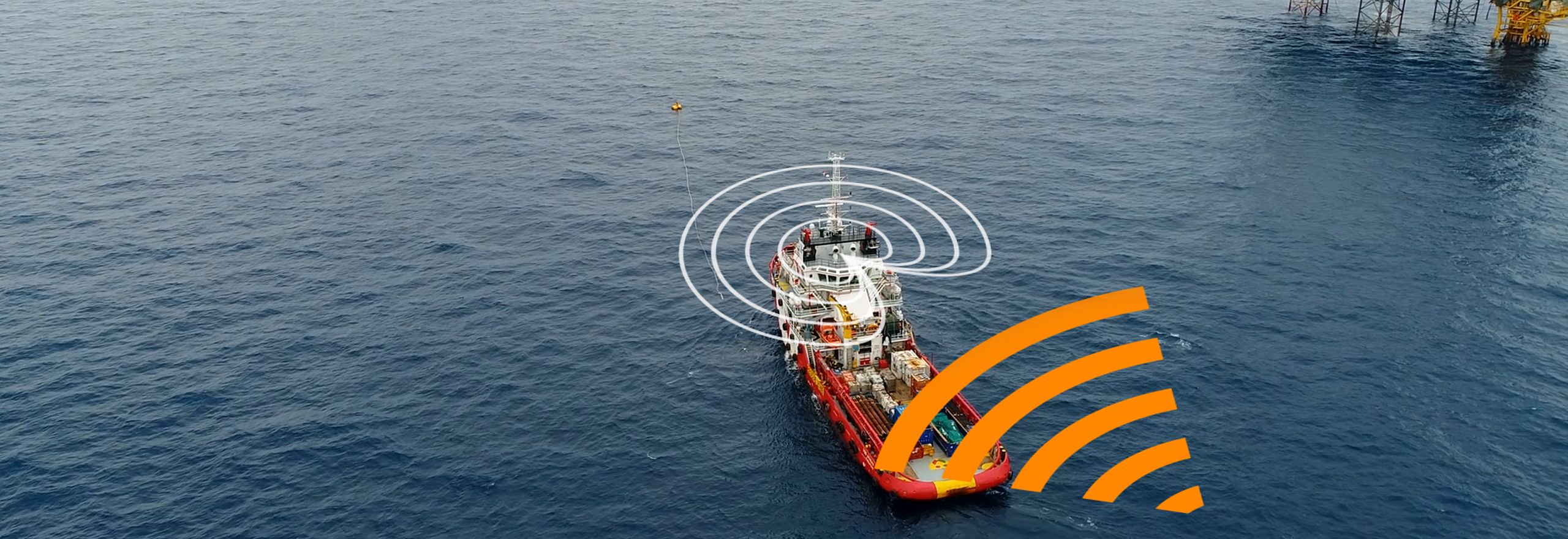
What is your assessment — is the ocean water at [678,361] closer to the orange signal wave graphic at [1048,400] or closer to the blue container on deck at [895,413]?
the orange signal wave graphic at [1048,400]

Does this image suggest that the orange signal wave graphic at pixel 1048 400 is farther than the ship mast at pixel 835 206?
No

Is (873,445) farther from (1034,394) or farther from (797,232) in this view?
(797,232)

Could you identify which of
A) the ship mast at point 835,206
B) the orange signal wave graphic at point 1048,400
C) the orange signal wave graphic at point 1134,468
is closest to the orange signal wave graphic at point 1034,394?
the orange signal wave graphic at point 1048,400

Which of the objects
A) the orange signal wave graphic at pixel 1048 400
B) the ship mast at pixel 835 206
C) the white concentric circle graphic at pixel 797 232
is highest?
the ship mast at pixel 835 206

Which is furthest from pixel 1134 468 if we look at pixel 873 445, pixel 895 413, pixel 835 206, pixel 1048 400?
pixel 835 206

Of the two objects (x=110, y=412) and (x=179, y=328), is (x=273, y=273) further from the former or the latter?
(x=110, y=412)

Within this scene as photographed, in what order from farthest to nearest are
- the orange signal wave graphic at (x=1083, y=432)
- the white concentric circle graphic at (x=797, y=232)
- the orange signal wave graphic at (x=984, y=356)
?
1. the white concentric circle graphic at (x=797, y=232)
2. the orange signal wave graphic at (x=1083, y=432)
3. the orange signal wave graphic at (x=984, y=356)

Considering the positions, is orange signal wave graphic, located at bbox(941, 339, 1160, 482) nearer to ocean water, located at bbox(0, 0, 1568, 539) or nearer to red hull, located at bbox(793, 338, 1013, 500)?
red hull, located at bbox(793, 338, 1013, 500)
